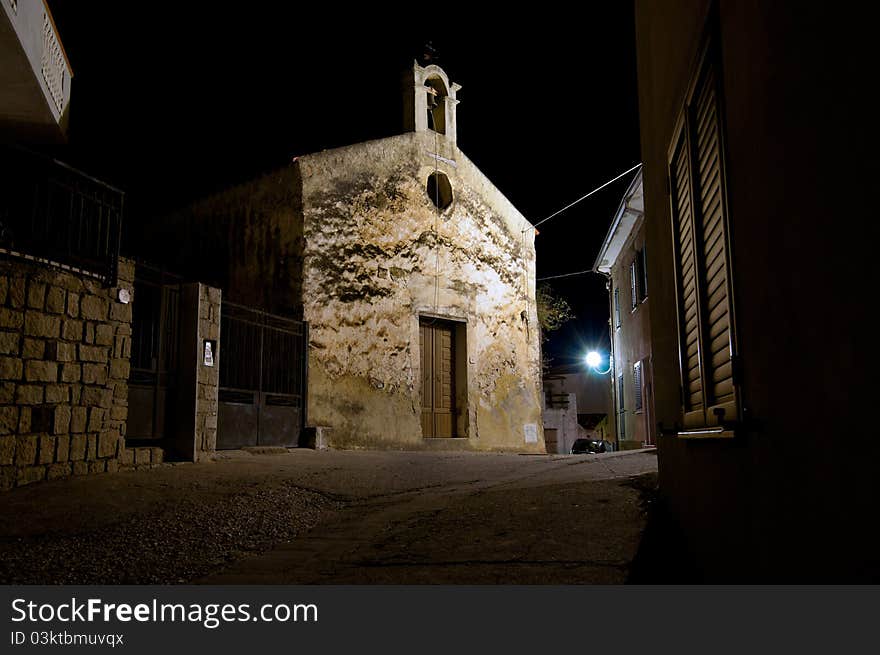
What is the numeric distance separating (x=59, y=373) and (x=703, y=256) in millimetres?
5879

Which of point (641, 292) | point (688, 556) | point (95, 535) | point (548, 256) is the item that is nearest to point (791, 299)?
point (688, 556)

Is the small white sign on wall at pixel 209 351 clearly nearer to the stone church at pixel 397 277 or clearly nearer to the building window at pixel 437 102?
the stone church at pixel 397 277

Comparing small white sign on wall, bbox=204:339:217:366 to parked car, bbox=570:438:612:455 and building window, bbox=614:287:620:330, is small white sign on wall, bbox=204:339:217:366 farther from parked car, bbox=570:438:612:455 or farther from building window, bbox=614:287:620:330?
parked car, bbox=570:438:612:455

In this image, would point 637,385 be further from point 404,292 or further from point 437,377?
point 404,292

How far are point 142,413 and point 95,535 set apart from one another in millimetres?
3379

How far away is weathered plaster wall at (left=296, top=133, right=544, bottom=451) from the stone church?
2cm

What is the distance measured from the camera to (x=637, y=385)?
16141 mm

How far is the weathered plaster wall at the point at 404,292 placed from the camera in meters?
11.5

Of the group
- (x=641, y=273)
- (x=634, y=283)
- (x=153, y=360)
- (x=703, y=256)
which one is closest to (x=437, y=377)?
(x=641, y=273)

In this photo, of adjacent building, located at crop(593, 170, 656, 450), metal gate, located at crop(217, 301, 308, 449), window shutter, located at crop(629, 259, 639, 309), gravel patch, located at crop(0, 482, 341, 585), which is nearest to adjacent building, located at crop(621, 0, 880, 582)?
gravel patch, located at crop(0, 482, 341, 585)

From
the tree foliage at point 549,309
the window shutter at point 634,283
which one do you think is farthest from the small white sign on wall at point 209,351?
the tree foliage at point 549,309

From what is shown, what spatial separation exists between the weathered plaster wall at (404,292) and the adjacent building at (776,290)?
8291mm

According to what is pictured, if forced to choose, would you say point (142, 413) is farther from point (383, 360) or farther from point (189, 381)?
point (383, 360)

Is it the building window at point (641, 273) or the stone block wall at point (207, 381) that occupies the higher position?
the building window at point (641, 273)
